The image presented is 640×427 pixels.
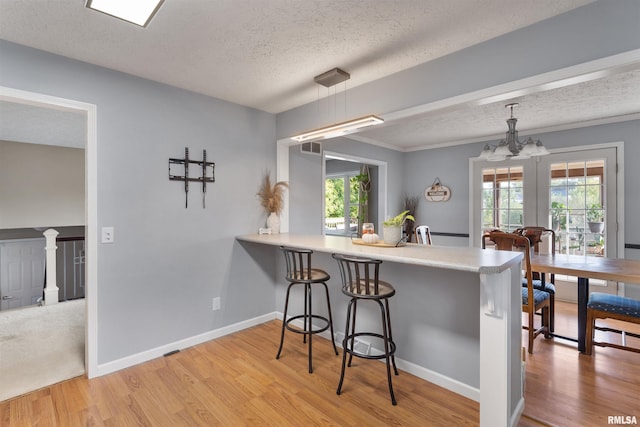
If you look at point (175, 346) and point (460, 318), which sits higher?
point (460, 318)

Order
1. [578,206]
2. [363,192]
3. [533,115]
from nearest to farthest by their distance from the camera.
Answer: [533,115]
[578,206]
[363,192]

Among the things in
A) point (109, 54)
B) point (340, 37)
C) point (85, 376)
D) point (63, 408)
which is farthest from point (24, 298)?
point (340, 37)

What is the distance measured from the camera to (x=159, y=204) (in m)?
2.75

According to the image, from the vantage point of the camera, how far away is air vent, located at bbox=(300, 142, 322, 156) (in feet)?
12.6

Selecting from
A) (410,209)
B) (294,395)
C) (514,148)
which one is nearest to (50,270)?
(294,395)

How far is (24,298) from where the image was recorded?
5.13 metres

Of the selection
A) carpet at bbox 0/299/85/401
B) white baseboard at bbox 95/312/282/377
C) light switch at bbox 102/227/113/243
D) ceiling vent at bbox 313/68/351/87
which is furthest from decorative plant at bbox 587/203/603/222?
carpet at bbox 0/299/85/401

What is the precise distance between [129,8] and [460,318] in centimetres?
271

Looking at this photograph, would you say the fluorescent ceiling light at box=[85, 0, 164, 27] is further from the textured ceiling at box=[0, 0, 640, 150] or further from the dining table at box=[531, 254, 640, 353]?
the dining table at box=[531, 254, 640, 353]

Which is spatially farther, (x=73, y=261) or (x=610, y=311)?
(x=73, y=261)

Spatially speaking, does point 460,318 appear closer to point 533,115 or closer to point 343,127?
point 343,127

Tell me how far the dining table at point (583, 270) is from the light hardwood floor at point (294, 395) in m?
0.35

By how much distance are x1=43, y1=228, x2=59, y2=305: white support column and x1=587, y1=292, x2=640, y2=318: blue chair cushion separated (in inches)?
247

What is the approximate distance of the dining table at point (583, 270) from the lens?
2357mm
